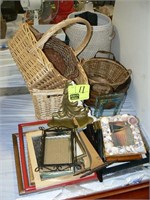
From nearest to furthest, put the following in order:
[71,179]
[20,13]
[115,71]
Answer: [71,179], [115,71], [20,13]

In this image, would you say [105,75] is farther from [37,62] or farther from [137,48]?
[37,62]

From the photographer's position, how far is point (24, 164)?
31.6 inches

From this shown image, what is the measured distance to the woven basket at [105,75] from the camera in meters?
1.00

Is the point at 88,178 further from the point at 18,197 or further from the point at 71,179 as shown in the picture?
the point at 18,197

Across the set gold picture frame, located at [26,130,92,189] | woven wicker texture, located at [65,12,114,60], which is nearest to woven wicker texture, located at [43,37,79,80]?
woven wicker texture, located at [65,12,114,60]

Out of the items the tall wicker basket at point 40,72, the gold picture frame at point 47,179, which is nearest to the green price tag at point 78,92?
the tall wicker basket at point 40,72

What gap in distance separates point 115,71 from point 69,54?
8.9 inches

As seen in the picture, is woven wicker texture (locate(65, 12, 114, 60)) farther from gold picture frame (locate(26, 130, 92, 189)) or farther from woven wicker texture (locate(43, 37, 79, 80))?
gold picture frame (locate(26, 130, 92, 189))

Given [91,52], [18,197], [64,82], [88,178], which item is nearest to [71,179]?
[88,178]

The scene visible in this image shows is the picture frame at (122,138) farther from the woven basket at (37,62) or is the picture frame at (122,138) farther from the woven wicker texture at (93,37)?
the woven wicker texture at (93,37)

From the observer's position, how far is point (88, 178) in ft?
2.48

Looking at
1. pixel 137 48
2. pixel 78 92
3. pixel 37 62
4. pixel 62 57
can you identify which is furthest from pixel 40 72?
pixel 137 48

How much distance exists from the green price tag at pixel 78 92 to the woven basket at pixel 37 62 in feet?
0.13

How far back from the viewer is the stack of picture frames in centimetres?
75
